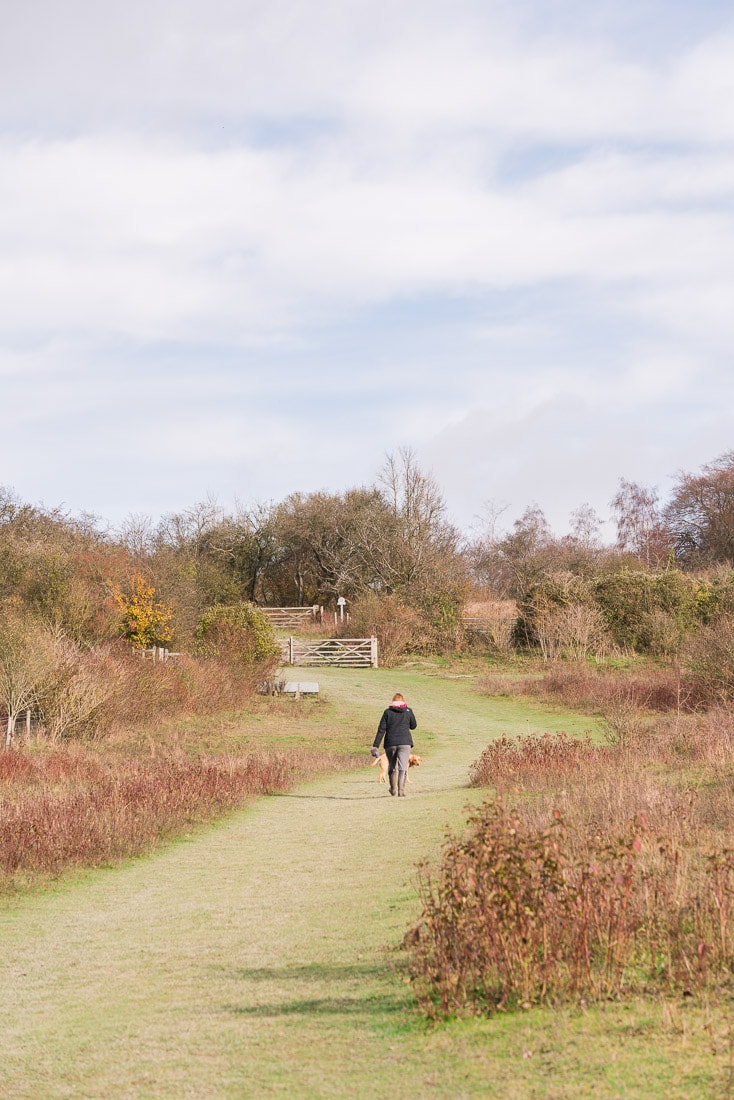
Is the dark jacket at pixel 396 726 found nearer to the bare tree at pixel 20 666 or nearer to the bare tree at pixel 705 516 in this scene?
the bare tree at pixel 20 666

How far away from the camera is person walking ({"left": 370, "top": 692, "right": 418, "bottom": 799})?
53.7ft

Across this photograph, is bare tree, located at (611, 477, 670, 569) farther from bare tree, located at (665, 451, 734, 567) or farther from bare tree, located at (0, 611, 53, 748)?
bare tree, located at (0, 611, 53, 748)

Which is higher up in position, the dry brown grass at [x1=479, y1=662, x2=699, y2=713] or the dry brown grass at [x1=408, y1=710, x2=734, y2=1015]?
the dry brown grass at [x1=408, y1=710, x2=734, y2=1015]

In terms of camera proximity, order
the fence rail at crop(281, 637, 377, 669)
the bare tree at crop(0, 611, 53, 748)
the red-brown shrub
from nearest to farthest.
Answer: the red-brown shrub
the bare tree at crop(0, 611, 53, 748)
the fence rail at crop(281, 637, 377, 669)

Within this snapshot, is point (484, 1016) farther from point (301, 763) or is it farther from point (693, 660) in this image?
point (693, 660)

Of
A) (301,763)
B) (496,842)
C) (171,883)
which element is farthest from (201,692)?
(496,842)

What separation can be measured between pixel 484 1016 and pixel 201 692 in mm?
24784

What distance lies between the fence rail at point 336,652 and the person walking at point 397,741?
2701 centimetres

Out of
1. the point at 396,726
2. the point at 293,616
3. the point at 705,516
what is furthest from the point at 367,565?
the point at 396,726

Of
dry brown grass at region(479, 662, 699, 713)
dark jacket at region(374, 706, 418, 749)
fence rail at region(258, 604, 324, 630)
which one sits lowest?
dry brown grass at region(479, 662, 699, 713)

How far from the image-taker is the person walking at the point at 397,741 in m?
16.4

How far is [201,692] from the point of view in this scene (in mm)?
29422

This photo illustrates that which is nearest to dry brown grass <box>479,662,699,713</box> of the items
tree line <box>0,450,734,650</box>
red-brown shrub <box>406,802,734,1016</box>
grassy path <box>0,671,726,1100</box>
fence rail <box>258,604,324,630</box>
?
tree line <box>0,450,734,650</box>

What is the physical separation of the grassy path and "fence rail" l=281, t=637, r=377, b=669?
30754 mm
